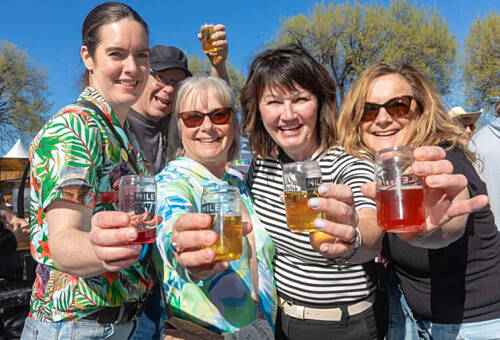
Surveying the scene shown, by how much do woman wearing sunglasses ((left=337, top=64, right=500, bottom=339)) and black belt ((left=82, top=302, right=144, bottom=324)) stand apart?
137 centimetres

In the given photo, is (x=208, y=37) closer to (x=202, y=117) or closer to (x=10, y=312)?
(x=202, y=117)

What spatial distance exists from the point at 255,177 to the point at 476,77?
2932cm

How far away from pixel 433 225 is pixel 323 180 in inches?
36.3

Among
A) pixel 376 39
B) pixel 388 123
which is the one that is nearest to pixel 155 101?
pixel 388 123

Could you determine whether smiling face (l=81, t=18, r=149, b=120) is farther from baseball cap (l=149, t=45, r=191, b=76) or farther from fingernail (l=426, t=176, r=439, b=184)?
baseball cap (l=149, t=45, r=191, b=76)

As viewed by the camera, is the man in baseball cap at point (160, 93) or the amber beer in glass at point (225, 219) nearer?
the amber beer in glass at point (225, 219)

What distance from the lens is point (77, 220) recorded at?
164 cm

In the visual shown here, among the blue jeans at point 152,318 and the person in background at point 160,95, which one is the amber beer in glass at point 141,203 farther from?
the person in background at point 160,95

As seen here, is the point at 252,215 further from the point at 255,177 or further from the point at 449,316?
the point at 449,316

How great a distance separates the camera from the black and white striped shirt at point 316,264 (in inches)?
93.8

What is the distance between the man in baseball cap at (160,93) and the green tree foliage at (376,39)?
74.0 ft

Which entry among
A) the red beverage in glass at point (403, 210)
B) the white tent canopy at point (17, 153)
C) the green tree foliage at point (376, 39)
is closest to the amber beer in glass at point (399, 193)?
the red beverage in glass at point (403, 210)

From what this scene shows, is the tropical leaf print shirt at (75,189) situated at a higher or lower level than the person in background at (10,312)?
higher

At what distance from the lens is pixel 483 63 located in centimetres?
2681
